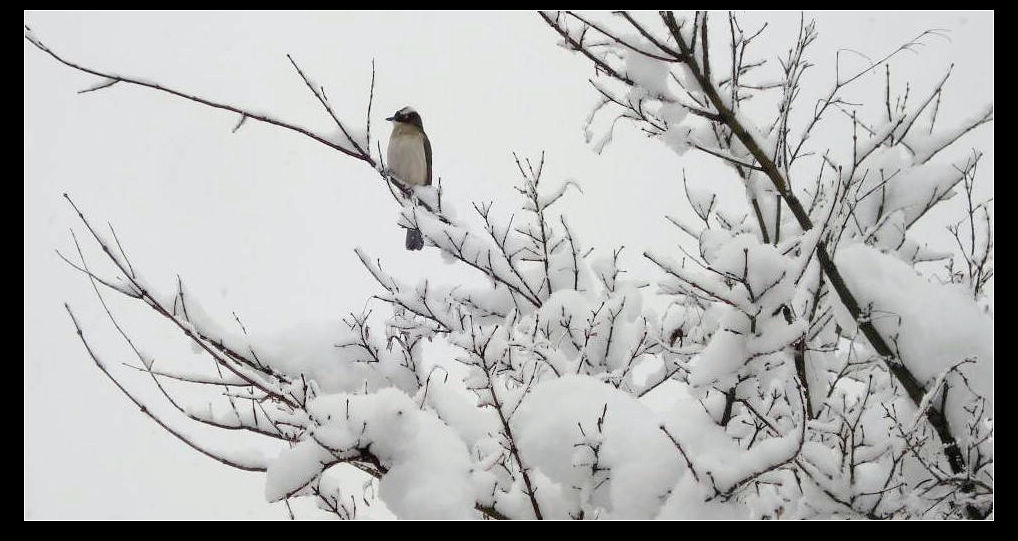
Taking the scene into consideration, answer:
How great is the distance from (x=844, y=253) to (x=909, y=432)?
0.79m

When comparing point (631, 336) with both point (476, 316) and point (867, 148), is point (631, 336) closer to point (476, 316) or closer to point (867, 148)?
point (476, 316)

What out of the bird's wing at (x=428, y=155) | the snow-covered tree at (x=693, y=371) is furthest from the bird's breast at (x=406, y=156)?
the snow-covered tree at (x=693, y=371)

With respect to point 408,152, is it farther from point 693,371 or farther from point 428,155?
point 693,371

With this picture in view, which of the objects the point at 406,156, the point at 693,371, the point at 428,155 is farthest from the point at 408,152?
the point at 693,371

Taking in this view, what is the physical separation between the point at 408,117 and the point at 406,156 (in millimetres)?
539

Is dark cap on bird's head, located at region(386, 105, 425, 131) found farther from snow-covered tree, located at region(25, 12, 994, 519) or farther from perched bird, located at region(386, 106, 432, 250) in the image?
snow-covered tree, located at region(25, 12, 994, 519)

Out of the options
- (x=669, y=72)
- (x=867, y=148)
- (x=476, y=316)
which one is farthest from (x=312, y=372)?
(x=867, y=148)

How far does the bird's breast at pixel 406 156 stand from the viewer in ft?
23.7

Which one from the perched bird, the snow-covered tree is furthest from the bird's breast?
the snow-covered tree

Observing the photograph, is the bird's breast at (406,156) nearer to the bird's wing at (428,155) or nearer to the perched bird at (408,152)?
the perched bird at (408,152)

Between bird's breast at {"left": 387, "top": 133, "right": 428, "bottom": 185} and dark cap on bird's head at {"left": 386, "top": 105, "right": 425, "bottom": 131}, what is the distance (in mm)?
253

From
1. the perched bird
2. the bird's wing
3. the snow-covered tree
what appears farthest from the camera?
the bird's wing

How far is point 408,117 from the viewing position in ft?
24.8

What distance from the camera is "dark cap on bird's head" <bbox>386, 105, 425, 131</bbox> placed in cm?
751
